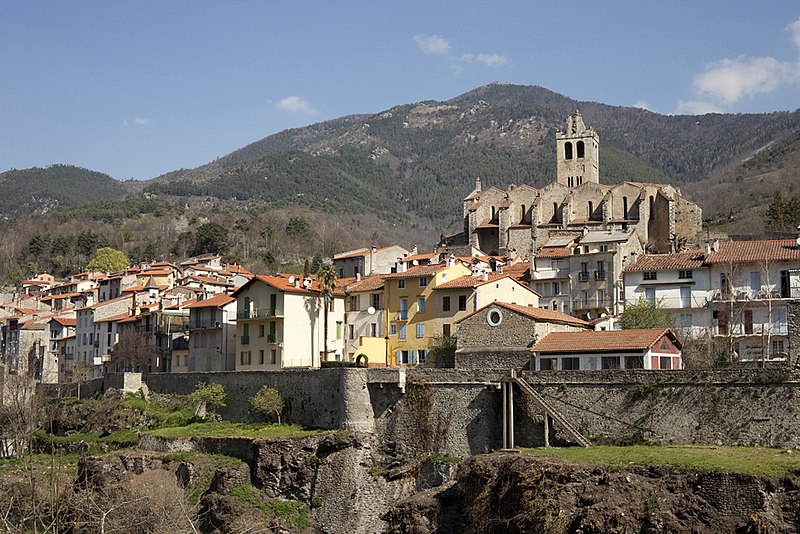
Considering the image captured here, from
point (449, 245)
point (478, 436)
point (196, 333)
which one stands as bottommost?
point (478, 436)

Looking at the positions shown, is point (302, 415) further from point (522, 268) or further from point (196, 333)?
point (522, 268)

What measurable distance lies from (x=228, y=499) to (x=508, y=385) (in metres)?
14.8

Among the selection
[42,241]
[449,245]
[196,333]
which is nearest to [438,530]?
[196,333]

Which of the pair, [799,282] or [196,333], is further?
[196,333]

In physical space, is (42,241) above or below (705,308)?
above

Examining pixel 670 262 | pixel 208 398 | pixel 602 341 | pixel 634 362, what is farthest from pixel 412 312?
pixel 634 362

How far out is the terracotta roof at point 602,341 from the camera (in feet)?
171

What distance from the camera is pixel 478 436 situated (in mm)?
52031

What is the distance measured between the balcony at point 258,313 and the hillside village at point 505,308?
176 mm

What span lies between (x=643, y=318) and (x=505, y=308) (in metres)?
11.4

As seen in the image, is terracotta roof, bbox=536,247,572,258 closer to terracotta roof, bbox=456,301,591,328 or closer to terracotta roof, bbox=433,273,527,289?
terracotta roof, bbox=433,273,527,289

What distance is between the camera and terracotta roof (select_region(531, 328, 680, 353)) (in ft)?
171

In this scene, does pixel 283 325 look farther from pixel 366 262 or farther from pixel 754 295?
pixel 754 295

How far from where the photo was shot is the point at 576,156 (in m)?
120
